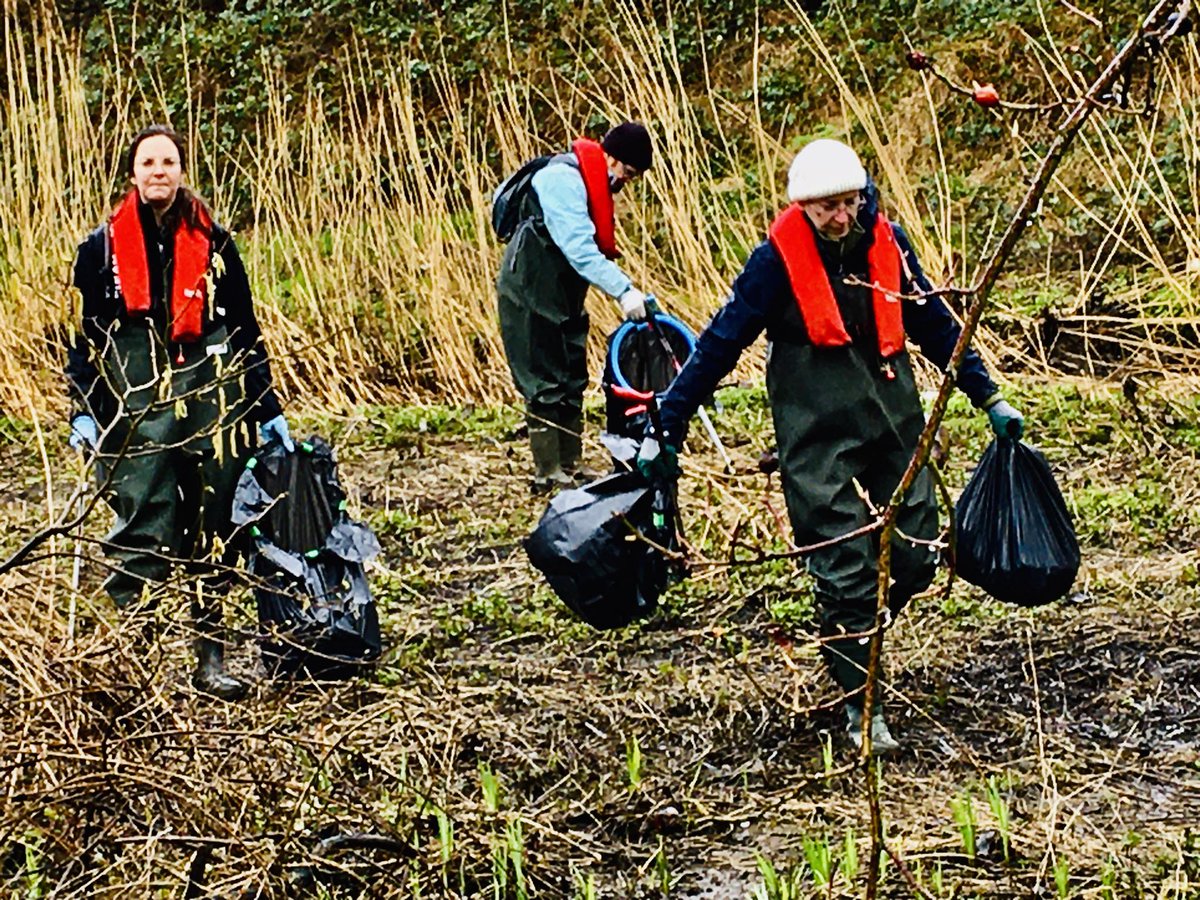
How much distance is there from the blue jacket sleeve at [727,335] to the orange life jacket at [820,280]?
0.15 ft

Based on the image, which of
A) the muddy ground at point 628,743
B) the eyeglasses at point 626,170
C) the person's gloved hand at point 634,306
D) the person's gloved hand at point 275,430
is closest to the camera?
the muddy ground at point 628,743

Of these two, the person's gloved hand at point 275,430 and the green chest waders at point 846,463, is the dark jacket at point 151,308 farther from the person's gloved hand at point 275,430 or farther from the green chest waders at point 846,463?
the green chest waders at point 846,463

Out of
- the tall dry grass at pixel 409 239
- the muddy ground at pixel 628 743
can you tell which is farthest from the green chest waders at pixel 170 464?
the tall dry grass at pixel 409 239

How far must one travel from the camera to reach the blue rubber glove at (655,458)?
491cm

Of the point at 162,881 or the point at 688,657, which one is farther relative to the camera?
the point at 688,657

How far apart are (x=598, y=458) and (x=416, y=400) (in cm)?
191

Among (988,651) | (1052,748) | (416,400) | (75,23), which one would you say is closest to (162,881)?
(1052,748)

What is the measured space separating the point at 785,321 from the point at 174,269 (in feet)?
5.53

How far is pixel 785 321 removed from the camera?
4.73 meters

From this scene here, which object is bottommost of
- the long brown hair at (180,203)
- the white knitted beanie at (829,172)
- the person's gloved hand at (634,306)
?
the person's gloved hand at (634,306)

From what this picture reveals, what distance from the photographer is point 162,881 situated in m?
3.68

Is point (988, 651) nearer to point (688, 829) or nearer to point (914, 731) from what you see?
Answer: point (914, 731)

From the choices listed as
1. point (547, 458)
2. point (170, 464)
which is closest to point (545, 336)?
point (547, 458)

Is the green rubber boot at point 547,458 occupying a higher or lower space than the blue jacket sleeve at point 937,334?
lower
